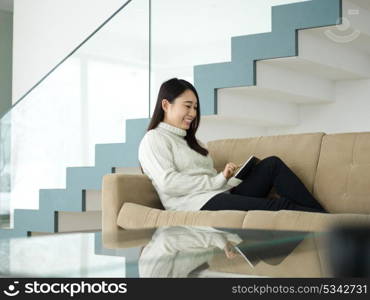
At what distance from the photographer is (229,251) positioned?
0.65 metres

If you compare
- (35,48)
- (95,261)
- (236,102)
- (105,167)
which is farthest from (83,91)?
(95,261)

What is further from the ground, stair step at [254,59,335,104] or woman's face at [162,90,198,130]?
stair step at [254,59,335,104]

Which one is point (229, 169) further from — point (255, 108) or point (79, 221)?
point (79, 221)

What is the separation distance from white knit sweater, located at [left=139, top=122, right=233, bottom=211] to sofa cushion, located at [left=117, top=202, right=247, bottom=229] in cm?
21

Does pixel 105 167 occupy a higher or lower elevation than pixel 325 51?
lower

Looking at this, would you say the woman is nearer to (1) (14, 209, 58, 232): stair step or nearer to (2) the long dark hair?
(2) the long dark hair

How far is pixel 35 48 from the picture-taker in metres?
6.71

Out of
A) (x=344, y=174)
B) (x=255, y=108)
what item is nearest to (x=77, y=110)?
(x=255, y=108)

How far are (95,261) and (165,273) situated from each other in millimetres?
125

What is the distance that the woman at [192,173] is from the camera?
2.85 m

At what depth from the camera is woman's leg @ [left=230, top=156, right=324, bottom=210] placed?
9.34 ft

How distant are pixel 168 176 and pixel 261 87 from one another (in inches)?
49.4

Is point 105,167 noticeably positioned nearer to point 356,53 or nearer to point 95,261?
point 356,53

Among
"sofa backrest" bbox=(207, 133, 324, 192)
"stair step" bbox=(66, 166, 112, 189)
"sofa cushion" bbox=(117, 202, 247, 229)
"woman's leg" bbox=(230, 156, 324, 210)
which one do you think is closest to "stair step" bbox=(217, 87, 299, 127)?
"sofa backrest" bbox=(207, 133, 324, 192)
